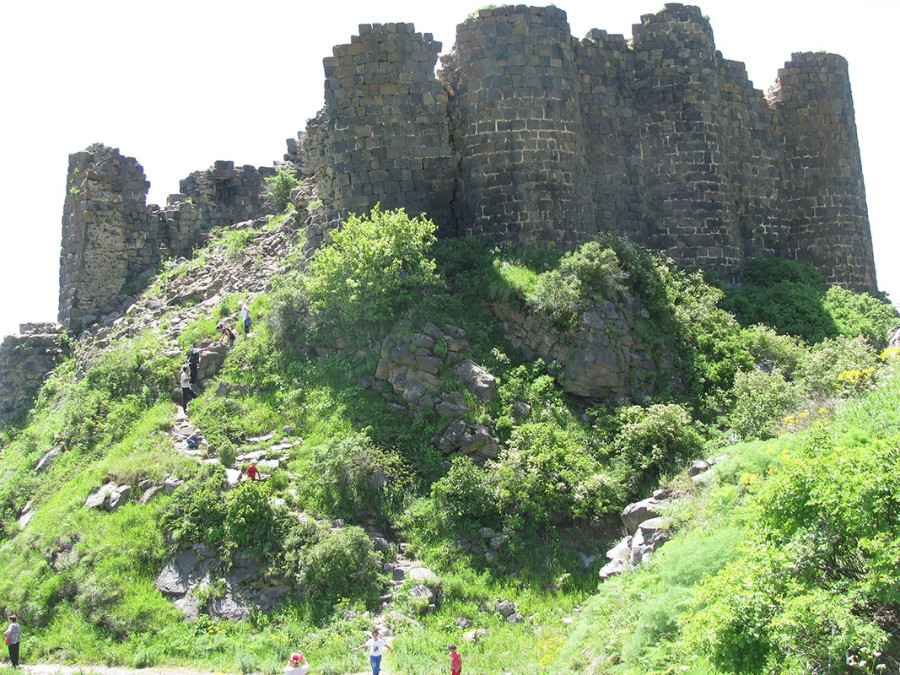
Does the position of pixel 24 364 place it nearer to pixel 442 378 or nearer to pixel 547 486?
pixel 442 378

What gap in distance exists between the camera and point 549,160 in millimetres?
21625

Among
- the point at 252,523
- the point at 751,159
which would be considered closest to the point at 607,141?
the point at 751,159

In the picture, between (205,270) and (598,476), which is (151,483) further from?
(205,270)

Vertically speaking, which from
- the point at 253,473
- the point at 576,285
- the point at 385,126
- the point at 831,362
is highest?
the point at 385,126

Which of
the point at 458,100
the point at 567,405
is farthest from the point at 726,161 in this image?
the point at 567,405

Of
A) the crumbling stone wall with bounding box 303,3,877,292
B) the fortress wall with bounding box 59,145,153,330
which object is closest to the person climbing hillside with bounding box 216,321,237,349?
the crumbling stone wall with bounding box 303,3,877,292

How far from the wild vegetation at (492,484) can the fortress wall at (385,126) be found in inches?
43.9

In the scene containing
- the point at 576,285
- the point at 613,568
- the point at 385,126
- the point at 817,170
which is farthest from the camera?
the point at 817,170

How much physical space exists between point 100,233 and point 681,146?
1552 centimetres

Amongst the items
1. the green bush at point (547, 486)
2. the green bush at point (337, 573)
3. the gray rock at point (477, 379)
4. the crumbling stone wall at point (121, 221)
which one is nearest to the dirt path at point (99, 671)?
the green bush at point (337, 573)

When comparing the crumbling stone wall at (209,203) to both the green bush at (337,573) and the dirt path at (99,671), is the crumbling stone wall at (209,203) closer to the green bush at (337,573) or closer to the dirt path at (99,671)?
the green bush at (337,573)

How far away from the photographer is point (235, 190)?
1125 inches

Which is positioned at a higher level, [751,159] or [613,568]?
[751,159]

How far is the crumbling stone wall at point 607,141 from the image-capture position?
70.5 feet
